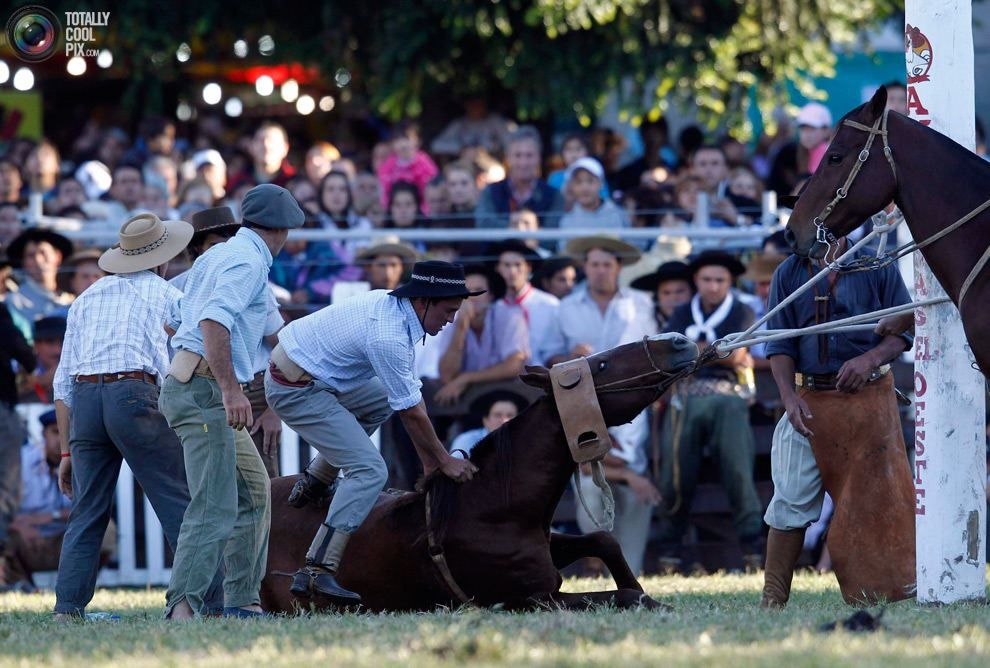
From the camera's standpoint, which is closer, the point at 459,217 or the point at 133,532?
the point at 133,532

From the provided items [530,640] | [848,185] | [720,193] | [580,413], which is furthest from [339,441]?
[720,193]

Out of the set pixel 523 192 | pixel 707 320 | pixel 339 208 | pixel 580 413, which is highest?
pixel 523 192

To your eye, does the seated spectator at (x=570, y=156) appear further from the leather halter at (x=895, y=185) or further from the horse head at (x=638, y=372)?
the leather halter at (x=895, y=185)

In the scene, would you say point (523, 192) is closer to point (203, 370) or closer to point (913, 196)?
point (203, 370)

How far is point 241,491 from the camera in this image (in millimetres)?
7992

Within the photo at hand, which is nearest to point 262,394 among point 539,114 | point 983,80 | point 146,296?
point 146,296

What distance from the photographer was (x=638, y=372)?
7387 millimetres

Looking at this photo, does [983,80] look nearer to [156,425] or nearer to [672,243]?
A: [672,243]

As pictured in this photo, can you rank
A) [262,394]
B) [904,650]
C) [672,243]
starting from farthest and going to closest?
1. [672,243]
2. [262,394]
3. [904,650]

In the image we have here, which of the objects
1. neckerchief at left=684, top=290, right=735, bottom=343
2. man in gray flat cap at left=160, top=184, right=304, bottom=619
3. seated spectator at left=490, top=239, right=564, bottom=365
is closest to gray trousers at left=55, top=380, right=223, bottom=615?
man in gray flat cap at left=160, top=184, right=304, bottom=619

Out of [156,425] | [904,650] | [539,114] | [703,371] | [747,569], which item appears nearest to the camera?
[904,650]

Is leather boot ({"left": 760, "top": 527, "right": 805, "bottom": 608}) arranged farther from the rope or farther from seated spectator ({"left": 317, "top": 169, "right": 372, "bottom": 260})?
seated spectator ({"left": 317, "top": 169, "right": 372, "bottom": 260})

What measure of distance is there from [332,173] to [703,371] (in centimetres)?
405

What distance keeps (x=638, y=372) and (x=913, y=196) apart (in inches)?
58.5
